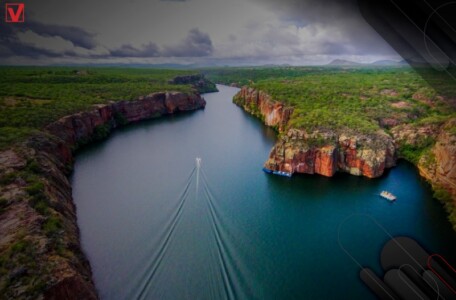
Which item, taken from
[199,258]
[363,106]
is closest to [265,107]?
[363,106]

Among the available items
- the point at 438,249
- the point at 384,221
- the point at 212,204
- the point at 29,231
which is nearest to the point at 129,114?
the point at 212,204

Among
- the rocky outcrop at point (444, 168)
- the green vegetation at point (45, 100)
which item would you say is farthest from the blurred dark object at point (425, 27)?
the green vegetation at point (45, 100)

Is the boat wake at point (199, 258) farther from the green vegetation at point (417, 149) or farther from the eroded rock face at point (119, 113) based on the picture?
the green vegetation at point (417, 149)

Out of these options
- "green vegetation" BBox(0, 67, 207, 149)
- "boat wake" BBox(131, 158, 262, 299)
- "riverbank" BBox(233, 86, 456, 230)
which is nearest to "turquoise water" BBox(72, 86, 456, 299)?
"boat wake" BBox(131, 158, 262, 299)

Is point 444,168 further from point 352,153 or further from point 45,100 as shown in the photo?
point 45,100

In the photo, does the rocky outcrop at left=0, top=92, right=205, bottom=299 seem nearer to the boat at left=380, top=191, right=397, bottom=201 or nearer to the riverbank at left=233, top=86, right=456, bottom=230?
the riverbank at left=233, top=86, right=456, bottom=230

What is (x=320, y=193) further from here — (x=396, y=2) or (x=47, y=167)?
(x=396, y=2)
